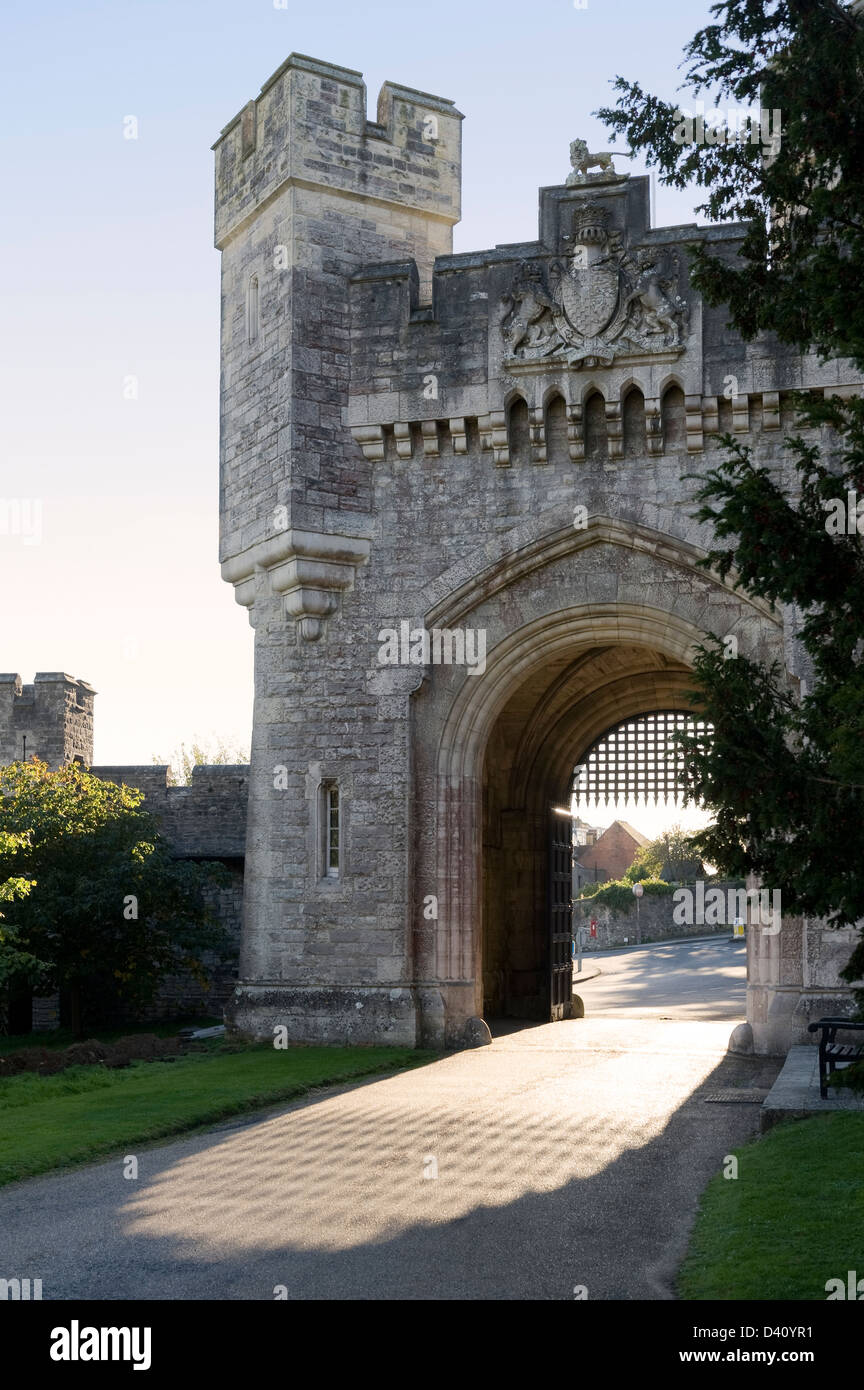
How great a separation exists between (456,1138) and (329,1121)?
1178 mm

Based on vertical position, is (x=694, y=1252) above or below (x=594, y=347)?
below

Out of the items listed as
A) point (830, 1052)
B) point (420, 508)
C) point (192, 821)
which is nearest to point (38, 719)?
Answer: point (192, 821)

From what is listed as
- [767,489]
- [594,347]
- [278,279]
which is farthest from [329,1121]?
[278,279]

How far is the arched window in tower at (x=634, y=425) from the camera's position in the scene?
581 inches

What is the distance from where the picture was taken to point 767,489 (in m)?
6.79

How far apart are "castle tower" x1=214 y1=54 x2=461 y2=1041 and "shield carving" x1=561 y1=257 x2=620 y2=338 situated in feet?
5.68

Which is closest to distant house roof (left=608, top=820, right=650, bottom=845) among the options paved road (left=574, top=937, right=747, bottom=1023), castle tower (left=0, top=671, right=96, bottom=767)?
paved road (left=574, top=937, right=747, bottom=1023)

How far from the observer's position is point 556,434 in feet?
49.3

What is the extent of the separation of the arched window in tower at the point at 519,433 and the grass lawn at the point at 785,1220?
26.7ft

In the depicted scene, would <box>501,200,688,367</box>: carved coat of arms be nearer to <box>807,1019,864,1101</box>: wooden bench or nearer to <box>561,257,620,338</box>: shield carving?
<box>561,257,620,338</box>: shield carving

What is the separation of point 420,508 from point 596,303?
2.71 metres

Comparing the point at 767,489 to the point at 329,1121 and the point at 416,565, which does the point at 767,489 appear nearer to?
the point at 329,1121

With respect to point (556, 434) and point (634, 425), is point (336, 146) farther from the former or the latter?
point (634, 425)
